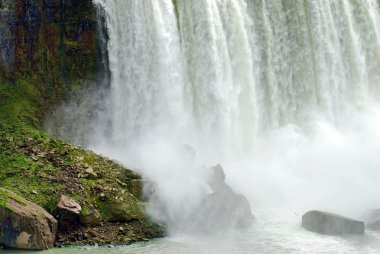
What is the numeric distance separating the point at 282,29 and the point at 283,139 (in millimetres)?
7388

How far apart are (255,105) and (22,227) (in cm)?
1697

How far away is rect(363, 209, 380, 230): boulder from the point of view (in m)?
22.5

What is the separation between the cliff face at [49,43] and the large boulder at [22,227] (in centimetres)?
1088

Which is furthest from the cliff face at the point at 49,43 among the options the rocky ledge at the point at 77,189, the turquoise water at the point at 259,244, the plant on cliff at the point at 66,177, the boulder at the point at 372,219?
the boulder at the point at 372,219

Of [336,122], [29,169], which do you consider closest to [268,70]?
[336,122]

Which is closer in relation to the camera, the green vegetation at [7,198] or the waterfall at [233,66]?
the green vegetation at [7,198]

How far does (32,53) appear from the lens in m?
28.4

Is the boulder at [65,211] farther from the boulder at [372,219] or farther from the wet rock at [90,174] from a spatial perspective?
the boulder at [372,219]

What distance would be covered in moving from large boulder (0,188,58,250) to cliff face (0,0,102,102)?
1088cm

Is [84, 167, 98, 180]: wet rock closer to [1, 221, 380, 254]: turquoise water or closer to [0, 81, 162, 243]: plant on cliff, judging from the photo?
[0, 81, 162, 243]: plant on cliff

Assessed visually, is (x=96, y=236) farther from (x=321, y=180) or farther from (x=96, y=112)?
(x=321, y=180)

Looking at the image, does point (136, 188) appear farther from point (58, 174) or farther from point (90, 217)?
point (58, 174)

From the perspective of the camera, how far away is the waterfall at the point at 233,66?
95.2 ft

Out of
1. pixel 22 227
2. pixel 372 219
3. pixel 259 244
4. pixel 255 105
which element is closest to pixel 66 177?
pixel 22 227
